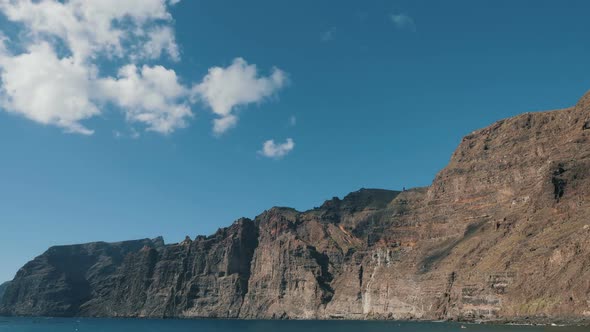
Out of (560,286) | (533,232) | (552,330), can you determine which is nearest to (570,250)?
(560,286)

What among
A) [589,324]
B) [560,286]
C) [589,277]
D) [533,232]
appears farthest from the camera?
[533,232]

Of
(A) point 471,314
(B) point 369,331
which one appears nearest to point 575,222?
(A) point 471,314

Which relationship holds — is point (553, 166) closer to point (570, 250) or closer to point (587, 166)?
point (587, 166)

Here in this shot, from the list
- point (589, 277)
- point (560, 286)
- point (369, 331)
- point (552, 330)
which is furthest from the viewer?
point (369, 331)

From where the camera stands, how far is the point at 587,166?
192125 millimetres

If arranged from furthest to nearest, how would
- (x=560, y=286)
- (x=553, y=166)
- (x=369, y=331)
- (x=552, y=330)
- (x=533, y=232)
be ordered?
1. (x=553, y=166)
2. (x=533, y=232)
3. (x=369, y=331)
4. (x=560, y=286)
5. (x=552, y=330)

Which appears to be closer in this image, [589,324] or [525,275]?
[589,324]

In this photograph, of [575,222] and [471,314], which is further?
[471,314]

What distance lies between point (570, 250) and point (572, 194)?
37917 millimetres

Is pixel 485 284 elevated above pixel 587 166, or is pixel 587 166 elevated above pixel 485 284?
pixel 587 166

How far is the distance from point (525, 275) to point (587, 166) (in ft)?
171

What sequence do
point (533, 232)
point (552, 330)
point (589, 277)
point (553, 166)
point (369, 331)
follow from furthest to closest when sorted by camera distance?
1. point (553, 166)
2. point (533, 232)
3. point (369, 331)
4. point (589, 277)
5. point (552, 330)

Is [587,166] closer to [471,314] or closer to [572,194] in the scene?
[572,194]

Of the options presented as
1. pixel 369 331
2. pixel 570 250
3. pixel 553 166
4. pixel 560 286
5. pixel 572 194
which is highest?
pixel 553 166
